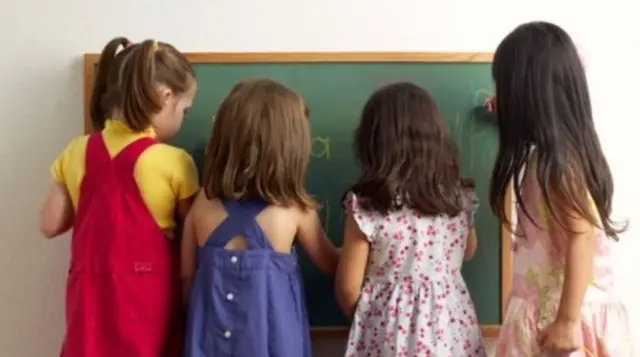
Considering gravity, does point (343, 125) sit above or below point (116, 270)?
above

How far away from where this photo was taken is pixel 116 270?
165 centimetres

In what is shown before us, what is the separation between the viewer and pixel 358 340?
67.2 inches

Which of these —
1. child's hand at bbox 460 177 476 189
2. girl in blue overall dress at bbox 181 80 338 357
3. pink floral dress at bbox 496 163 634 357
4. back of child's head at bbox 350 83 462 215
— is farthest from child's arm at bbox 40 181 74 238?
pink floral dress at bbox 496 163 634 357

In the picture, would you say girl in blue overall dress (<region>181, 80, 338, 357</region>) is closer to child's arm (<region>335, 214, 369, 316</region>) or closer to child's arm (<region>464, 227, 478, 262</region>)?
child's arm (<region>335, 214, 369, 316</region>)

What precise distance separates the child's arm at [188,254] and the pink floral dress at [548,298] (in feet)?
2.05

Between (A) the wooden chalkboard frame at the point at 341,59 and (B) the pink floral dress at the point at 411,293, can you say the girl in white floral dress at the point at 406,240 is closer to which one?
(B) the pink floral dress at the point at 411,293

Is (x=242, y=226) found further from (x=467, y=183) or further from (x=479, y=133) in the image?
(x=479, y=133)

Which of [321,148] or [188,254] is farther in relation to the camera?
[321,148]

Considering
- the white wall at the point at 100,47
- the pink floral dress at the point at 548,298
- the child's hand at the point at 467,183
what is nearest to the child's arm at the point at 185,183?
the white wall at the point at 100,47

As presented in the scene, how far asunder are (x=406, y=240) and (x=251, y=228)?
302 millimetres

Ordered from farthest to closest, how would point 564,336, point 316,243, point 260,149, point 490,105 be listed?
point 490,105 < point 316,243 < point 260,149 < point 564,336

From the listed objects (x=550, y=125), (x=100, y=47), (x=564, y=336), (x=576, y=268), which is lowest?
(x=564, y=336)

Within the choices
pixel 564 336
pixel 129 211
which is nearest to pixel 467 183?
pixel 564 336

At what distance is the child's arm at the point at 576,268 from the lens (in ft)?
4.99
